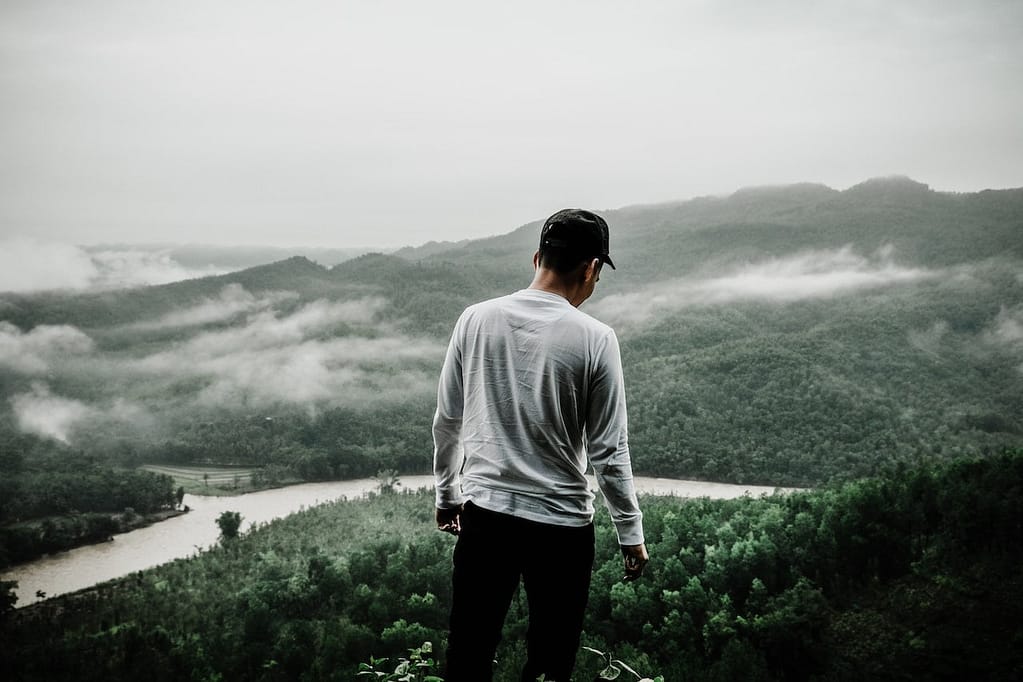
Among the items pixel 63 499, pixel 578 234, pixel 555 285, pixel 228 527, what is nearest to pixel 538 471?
pixel 555 285

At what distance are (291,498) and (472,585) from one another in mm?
47705

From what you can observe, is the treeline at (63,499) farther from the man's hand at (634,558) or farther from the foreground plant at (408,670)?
the man's hand at (634,558)

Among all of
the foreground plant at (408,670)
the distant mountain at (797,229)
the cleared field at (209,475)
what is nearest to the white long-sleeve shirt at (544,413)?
the foreground plant at (408,670)

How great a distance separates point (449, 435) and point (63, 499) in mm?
42277

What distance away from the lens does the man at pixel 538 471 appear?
186cm

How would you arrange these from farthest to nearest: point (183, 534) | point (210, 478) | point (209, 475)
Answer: point (209, 475) → point (210, 478) → point (183, 534)

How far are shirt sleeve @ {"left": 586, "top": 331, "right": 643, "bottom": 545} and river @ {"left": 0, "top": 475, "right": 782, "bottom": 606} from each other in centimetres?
3223

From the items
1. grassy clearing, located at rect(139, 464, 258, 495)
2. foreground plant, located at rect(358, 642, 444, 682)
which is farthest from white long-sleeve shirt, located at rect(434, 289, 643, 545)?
grassy clearing, located at rect(139, 464, 258, 495)

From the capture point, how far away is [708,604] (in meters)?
18.8

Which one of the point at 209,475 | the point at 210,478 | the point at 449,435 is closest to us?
the point at 449,435

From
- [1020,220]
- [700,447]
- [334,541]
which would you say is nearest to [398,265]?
[700,447]

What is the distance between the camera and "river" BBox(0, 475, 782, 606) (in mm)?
28391

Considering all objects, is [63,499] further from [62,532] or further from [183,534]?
[183,534]

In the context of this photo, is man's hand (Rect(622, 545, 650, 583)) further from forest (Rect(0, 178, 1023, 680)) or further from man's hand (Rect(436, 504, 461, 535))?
forest (Rect(0, 178, 1023, 680))
